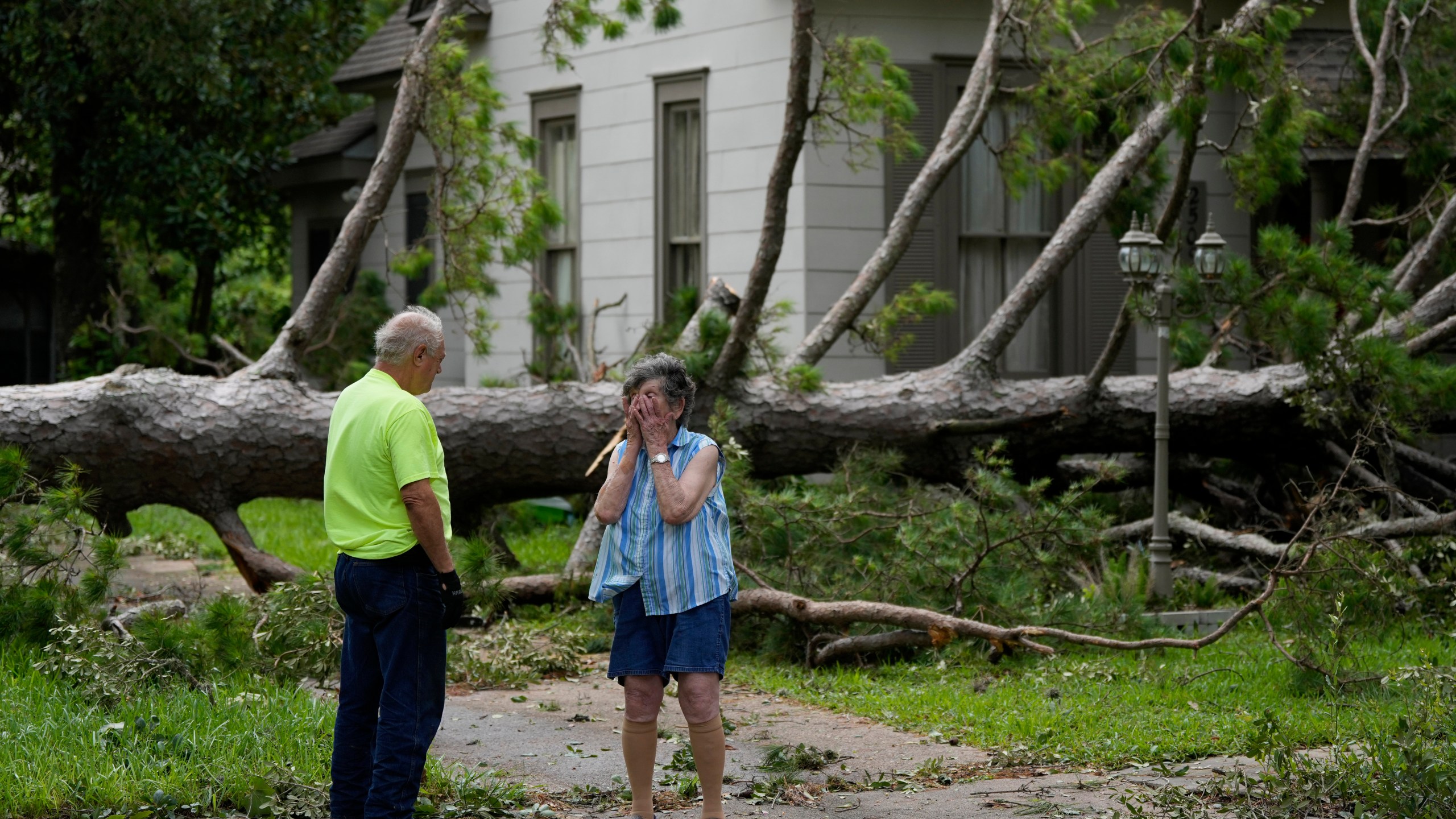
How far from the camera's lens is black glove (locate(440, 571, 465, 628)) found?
458cm

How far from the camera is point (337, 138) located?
55.7 feet

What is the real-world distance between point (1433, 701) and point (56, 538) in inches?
238

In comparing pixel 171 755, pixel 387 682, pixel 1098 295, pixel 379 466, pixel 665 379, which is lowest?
pixel 171 755

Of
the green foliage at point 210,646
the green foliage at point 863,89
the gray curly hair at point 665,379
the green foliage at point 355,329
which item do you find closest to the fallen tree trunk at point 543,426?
the green foliage at point 210,646

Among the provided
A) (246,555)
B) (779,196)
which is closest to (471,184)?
(779,196)

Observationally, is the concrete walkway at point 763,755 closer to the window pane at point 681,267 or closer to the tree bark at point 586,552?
the tree bark at point 586,552

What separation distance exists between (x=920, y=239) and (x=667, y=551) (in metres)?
7.34

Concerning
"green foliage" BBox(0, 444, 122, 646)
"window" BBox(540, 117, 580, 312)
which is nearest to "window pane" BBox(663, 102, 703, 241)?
"window" BBox(540, 117, 580, 312)

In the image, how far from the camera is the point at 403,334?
4.66 meters

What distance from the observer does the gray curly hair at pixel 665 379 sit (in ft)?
16.1

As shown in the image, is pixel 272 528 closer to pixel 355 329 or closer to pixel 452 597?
pixel 355 329

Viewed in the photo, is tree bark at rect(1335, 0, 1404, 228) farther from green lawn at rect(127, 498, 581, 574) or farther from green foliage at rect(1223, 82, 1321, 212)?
green lawn at rect(127, 498, 581, 574)

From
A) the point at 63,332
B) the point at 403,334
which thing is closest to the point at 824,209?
the point at 403,334

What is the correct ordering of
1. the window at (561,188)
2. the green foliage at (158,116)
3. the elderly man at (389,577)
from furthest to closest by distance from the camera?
the green foliage at (158,116) < the window at (561,188) < the elderly man at (389,577)
